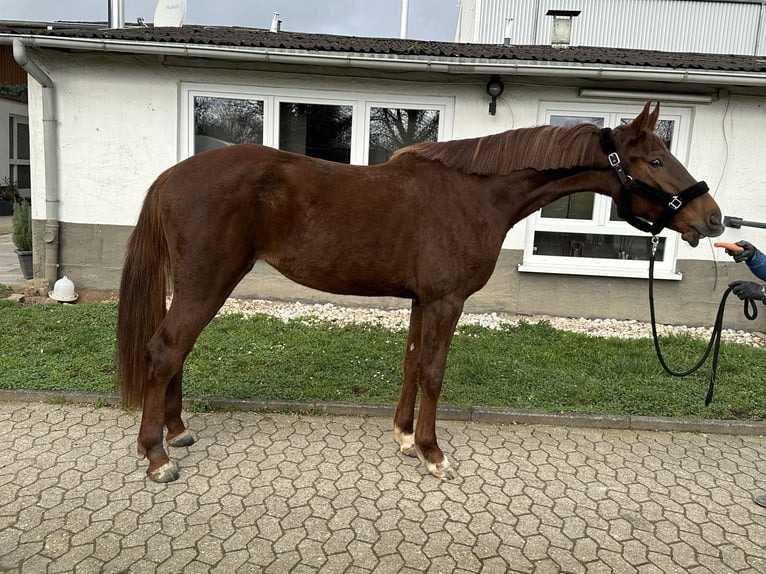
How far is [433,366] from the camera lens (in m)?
3.18

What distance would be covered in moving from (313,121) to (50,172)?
3.38 meters

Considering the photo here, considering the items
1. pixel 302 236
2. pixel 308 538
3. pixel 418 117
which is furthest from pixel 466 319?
pixel 308 538

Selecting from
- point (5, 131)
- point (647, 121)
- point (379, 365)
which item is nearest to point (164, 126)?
point (379, 365)

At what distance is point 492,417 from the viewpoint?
13.2 ft

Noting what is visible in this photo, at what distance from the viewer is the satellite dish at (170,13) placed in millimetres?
8258

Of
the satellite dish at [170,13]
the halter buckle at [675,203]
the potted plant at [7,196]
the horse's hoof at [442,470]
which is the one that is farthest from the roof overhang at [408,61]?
the potted plant at [7,196]

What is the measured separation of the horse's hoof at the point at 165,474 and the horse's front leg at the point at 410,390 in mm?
1361

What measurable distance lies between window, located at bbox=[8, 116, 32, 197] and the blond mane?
1644 cm

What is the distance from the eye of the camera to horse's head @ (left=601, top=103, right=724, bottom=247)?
2.95 metres

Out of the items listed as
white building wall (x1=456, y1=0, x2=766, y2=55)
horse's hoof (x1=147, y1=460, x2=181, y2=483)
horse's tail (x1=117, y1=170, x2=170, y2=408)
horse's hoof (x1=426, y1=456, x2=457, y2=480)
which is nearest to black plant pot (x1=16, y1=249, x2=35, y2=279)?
horse's tail (x1=117, y1=170, x2=170, y2=408)

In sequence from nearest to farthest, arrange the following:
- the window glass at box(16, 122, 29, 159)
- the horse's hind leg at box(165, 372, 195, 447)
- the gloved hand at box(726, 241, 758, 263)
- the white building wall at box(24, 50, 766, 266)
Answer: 1. the gloved hand at box(726, 241, 758, 263)
2. the horse's hind leg at box(165, 372, 195, 447)
3. the white building wall at box(24, 50, 766, 266)
4. the window glass at box(16, 122, 29, 159)

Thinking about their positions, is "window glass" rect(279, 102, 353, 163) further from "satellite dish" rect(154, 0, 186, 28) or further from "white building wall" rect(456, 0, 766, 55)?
"white building wall" rect(456, 0, 766, 55)

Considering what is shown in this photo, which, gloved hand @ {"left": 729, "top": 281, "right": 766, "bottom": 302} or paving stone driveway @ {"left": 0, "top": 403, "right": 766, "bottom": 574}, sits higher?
gloved hand @ {"left": 729, "top": 281, "right": 766, "bottom": 302}

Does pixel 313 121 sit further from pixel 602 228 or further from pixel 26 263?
pixel 26 263
